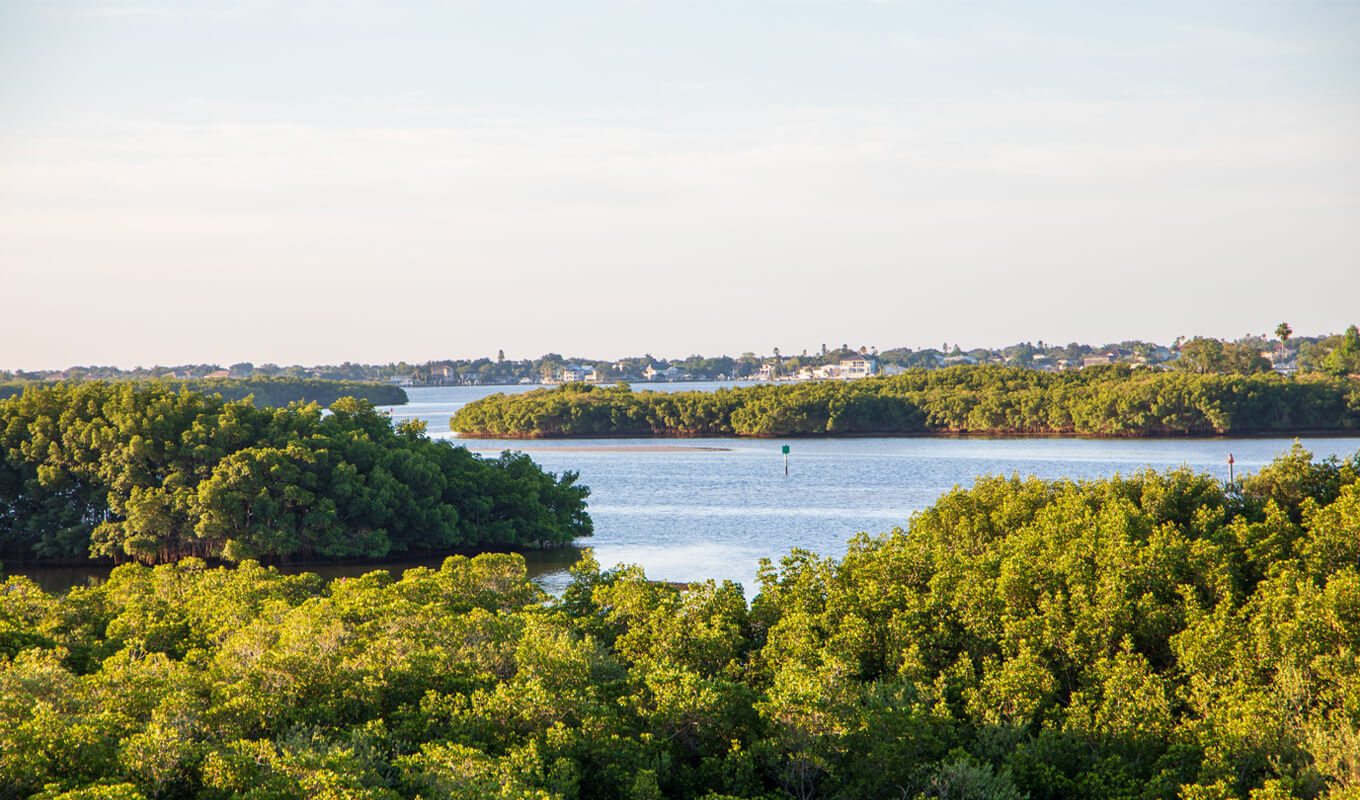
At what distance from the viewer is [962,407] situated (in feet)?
403

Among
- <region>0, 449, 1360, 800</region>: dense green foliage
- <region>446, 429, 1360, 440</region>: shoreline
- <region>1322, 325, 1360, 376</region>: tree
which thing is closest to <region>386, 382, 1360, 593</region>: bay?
<region>446, 429, 1360, 440</region>: shoreline

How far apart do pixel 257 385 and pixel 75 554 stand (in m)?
153

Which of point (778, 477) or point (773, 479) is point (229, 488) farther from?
point (778, 477)

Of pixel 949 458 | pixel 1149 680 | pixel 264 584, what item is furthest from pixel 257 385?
pixel 1149 680

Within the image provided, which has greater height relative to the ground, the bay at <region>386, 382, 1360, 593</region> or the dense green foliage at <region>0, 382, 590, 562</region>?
the dense green foliage at <region>0, 382, 590, 562</region>

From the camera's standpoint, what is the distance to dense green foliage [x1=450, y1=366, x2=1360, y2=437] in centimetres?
10806

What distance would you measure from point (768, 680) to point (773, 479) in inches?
2301

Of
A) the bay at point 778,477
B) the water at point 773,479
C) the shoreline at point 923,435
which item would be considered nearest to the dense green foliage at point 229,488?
the water at point 773,479

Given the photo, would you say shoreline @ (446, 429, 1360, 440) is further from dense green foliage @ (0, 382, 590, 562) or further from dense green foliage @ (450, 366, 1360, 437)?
dense green foliage @ (0, 382, 590, 562)

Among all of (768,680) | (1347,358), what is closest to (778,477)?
(768,680)

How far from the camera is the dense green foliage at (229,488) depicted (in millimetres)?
46219

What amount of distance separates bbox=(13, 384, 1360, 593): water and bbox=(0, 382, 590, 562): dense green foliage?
8.55 ft

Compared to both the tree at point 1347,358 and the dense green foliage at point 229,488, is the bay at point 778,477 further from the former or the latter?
the tree at point 1347,358

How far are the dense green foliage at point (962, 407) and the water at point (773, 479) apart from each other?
300 cm
